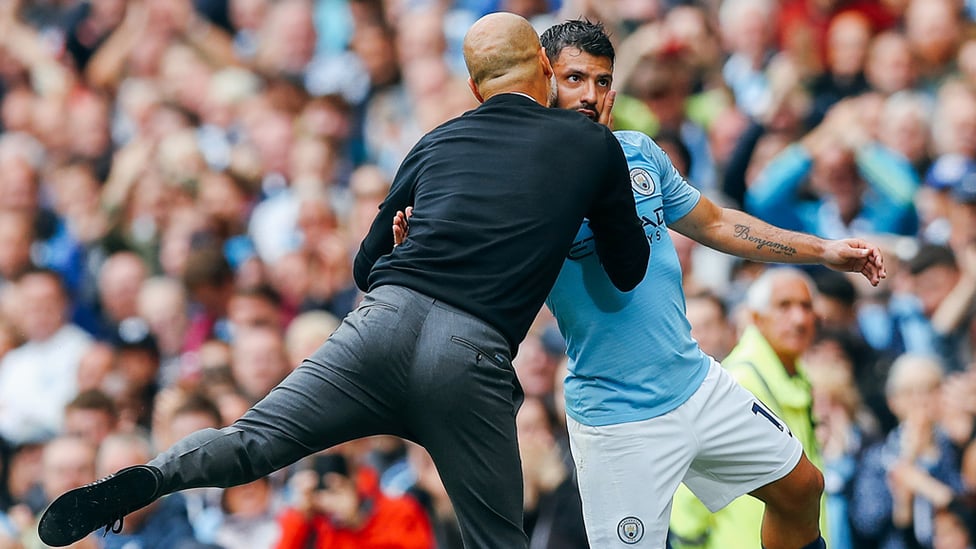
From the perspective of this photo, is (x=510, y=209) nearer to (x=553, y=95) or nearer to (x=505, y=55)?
(x=505, y=55)

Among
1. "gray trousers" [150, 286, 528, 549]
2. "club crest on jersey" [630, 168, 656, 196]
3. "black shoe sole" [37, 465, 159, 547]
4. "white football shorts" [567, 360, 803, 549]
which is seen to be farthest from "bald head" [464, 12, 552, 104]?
"black shoe sole" [37, 465, 159, 547]

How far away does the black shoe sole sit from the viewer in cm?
465

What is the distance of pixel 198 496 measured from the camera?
348 inches

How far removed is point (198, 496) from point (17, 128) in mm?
5925

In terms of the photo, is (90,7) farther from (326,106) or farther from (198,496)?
(198,496)

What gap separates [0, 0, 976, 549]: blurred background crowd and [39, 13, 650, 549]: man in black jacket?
305 centimetres

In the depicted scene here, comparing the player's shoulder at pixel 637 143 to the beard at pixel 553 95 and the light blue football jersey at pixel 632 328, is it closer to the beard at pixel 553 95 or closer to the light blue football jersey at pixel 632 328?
the light blue football jersey at pixel 632 328

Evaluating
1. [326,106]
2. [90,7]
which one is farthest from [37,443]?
[90,7]

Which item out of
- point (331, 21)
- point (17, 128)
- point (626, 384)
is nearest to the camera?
point (626, 384)

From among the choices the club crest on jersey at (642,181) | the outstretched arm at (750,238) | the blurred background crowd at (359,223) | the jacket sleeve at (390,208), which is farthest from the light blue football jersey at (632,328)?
the blurred background crowd at (359,223)

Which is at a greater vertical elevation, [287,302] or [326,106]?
[326,106]

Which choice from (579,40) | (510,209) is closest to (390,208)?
(510,209)

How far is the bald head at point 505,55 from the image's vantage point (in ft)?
16.4

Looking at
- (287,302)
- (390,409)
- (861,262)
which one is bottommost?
(287,302)
